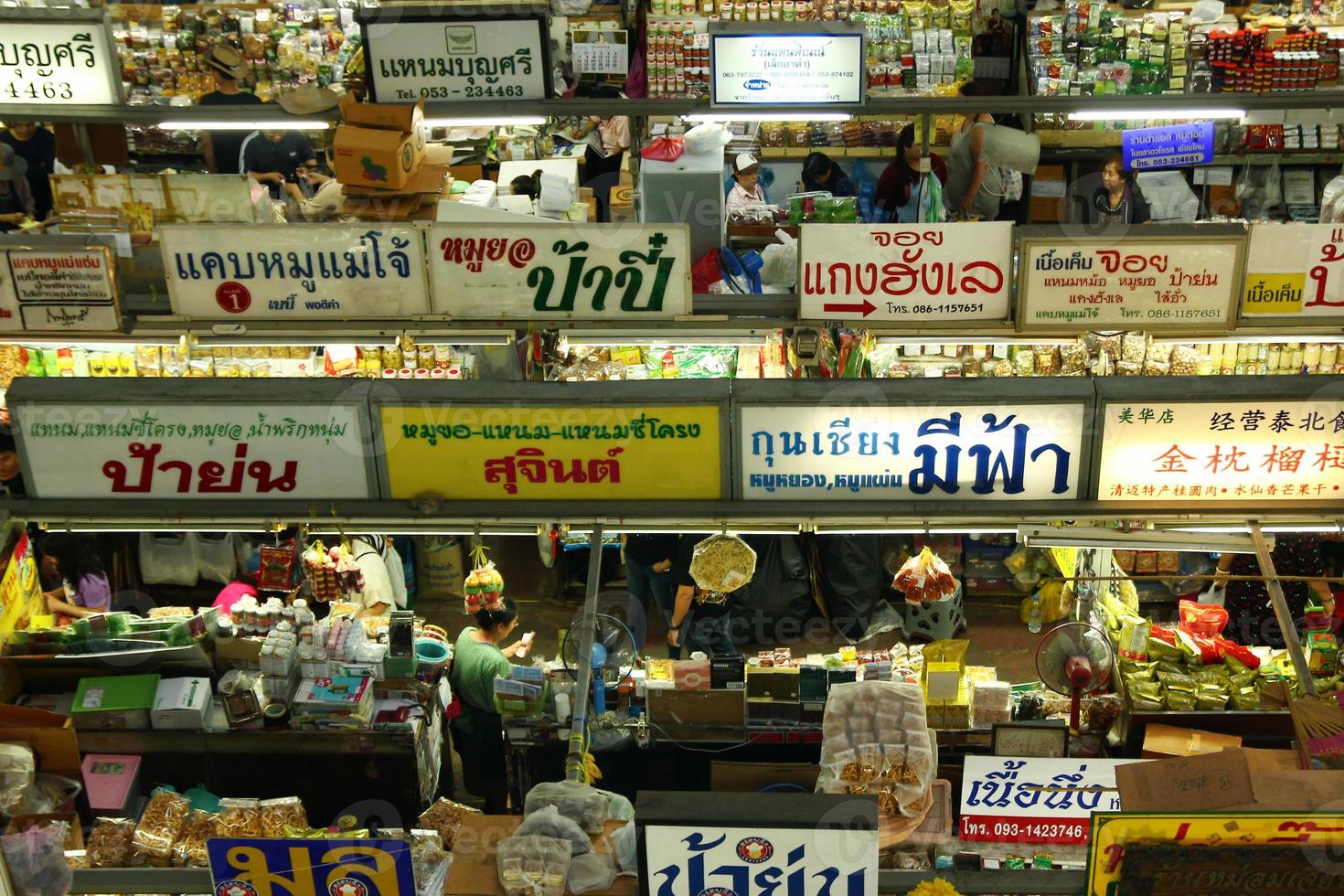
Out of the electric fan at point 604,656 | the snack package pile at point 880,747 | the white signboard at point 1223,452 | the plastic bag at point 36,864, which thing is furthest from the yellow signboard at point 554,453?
the electric fan at point 604,656

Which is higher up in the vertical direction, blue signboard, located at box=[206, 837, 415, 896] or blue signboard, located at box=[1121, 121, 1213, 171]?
blue signboard, located at box=[1121, 121, 1213, 171]

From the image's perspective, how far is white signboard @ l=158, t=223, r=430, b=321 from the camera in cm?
684

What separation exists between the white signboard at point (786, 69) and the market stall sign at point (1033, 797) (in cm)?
392

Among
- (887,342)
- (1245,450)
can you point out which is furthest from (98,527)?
(1245,450)

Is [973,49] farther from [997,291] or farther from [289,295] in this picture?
[289,295]

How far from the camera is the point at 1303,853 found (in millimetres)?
3740

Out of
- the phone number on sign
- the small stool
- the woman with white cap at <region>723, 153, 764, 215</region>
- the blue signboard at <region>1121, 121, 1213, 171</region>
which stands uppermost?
the blue signboard at <region>1121, 121, 1213, 171</region>

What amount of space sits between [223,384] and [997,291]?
369 centimetres

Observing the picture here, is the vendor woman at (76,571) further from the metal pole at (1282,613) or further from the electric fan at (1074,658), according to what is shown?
the metal pole at (1282,613)

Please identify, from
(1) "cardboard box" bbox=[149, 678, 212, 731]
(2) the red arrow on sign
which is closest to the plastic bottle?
(2) the red arrow on sign

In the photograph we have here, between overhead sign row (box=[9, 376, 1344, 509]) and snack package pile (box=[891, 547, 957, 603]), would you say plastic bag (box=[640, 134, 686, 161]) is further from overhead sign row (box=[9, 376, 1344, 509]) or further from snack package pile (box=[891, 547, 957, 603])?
overhead sign row (box=[9, 376, 1344, 509])

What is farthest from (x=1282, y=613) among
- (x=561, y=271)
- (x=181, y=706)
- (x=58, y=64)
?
(x=58, y=64)

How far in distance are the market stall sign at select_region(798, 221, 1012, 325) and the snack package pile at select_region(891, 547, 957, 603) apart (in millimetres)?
1199

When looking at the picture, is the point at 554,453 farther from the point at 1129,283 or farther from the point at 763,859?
the point at 1129,283
